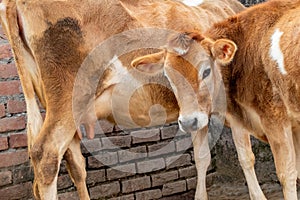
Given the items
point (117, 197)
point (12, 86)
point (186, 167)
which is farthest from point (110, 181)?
point (12, 86)

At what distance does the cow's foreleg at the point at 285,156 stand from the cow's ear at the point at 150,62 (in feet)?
2.77

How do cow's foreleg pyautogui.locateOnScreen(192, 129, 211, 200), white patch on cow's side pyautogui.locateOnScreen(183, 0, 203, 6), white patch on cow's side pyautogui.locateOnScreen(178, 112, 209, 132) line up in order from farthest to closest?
white patch on cow's side pyautogui.locateOnScreen(183, 0, 203, 6) → cow's foreleg pyautogui.locateOnScreen(192, 129, 211, 200) → white patch on cow's side pyautogui.locateOnScreen(178, 112, 209, 132)

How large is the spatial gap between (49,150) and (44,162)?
0.09 metres

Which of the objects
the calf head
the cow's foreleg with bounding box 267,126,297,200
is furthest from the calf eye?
the cow's foreleg with bounding box 267,126,297,200

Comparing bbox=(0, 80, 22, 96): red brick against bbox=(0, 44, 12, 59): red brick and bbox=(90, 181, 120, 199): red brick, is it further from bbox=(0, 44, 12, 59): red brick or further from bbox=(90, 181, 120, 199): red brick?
bbox=(90, 181, 120, 199): red brick

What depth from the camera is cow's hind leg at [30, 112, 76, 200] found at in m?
3.88

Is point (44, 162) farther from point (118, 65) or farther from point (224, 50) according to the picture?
point (224, 50)

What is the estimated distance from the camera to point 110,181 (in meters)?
5.12

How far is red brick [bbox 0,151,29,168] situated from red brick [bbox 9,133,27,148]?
0.20ft

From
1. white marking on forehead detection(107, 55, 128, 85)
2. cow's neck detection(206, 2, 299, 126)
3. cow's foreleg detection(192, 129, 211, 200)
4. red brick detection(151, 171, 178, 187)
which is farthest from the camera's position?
red brick detection(151, 171, 178, 187)

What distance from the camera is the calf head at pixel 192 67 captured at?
3.72 m

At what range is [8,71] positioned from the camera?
4605 millimetres

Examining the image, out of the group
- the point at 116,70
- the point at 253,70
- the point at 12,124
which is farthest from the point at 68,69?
the point at 253,70

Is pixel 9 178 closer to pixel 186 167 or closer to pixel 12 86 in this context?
pixel 12 86
